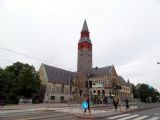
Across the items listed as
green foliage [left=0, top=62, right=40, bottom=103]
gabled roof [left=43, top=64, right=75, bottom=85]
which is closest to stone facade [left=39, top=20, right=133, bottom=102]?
gabled roof [left=43, top=64, right=75, bottom=85]

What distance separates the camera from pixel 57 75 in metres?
84.7

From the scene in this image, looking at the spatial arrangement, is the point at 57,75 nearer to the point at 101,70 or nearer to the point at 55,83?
the point at 55,83

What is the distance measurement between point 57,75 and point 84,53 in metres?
14.1

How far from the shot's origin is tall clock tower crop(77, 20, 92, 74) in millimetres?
84425

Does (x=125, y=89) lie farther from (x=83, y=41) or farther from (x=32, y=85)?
(x=32, y=85)

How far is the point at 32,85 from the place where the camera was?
61188 mm

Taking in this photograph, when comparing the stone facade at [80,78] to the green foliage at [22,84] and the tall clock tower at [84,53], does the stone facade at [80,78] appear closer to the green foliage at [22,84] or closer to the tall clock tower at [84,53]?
the tall clock tower at [84,53]

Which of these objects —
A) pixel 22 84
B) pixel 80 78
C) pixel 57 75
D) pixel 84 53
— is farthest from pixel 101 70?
pixel 22 84

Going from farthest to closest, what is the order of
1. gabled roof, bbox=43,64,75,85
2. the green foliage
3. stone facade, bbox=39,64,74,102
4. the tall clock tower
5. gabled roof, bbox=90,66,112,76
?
A: gabled roof, bbox=90,66,112,76, the tall clock tower, gabled roof, bbox=43,64,75,85, stone facade, bbox=39,64,74,102, the green foliage

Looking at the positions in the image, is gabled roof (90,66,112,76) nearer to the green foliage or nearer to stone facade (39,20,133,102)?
stone facade (39,20,133,102)

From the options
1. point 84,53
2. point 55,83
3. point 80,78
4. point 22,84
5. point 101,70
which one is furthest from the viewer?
point 101,70

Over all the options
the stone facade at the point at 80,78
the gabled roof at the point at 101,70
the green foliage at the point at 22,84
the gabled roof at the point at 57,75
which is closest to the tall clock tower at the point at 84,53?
the stone facade at the point at 80,78

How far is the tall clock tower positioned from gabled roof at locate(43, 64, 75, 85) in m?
→ 7.09

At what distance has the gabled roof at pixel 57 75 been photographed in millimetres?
79963
